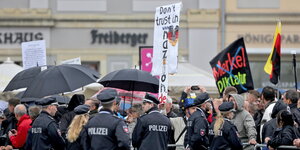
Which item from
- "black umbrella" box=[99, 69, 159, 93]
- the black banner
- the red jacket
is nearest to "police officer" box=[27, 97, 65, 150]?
the red jacket

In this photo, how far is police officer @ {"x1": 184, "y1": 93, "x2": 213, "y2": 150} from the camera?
12638 millimetres

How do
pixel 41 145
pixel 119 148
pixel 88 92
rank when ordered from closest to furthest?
pixel 119 148 < pixel 41 145 < pixel 88 92

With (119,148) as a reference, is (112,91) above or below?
above

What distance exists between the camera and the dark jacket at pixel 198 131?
12633 millimetres

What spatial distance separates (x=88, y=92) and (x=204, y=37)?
10752 mm

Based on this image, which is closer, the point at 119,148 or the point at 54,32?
the point at 119,148

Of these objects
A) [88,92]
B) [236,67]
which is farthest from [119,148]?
[88,92]

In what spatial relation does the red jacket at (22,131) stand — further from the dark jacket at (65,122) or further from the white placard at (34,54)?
the white placard at (34,54)

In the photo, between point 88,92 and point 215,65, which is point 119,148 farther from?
point 88,92

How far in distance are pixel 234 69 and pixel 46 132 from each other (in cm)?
565

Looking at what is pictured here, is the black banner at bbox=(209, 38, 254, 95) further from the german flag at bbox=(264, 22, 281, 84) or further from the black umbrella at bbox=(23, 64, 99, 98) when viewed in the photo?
the black umbrella at bbox=(23, 64, 99, 98)

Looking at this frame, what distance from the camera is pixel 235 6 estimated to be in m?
31.8

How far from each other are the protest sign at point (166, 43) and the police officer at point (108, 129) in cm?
345

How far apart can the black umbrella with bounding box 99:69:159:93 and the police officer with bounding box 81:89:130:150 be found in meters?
3.68
